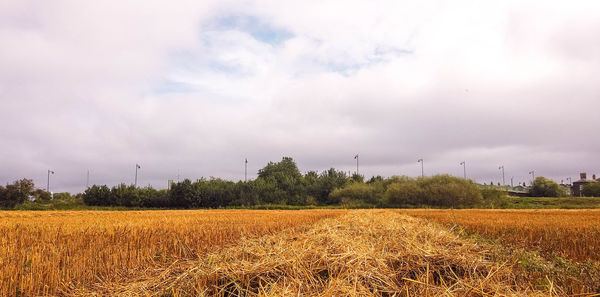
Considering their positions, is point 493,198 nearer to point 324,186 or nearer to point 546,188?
point 324,186

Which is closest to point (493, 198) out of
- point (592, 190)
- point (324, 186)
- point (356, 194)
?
point (356, 194)

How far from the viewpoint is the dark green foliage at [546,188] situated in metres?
78.0

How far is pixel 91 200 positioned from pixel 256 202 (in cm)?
3184

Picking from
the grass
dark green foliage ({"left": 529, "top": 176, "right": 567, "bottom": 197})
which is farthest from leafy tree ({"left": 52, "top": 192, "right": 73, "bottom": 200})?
dark green foliage ({"left": 529, "top": 176, "right": 567, "bottom": 197})

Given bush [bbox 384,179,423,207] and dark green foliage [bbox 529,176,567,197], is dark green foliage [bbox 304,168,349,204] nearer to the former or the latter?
bush [bbox 384,179,423,207]

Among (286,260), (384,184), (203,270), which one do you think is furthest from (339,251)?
(384,184)

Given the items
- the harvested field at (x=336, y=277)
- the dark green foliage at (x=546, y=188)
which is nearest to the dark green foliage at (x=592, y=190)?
the dark green foliage at (x=546, y=188)

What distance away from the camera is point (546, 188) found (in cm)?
7925

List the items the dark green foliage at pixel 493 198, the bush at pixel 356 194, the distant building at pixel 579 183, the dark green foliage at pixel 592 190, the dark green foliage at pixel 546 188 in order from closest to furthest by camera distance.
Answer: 1. the dark green foliage at pixel 493 198
2. the bush at pixel 356 194
3. the dark green foliage at pixel 592 190
4. the dark green foliage at pixel 546 188
5. the distant building at pixel 579 183

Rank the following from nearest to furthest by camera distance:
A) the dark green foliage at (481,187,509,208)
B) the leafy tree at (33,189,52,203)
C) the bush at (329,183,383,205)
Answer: the dark green foliage at (481,187,509,208) < the bush at (329,183,383,205) < the leafy tree at (33,189,52,203)

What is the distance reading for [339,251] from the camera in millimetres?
4816

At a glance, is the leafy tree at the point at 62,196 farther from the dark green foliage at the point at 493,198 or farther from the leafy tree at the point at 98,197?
the dark green foliage at the point at 493,198

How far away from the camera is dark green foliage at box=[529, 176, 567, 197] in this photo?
7800 centimetres

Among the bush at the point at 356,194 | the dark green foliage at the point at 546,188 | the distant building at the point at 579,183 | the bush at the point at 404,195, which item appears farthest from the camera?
the distant building at the point at 579,183
